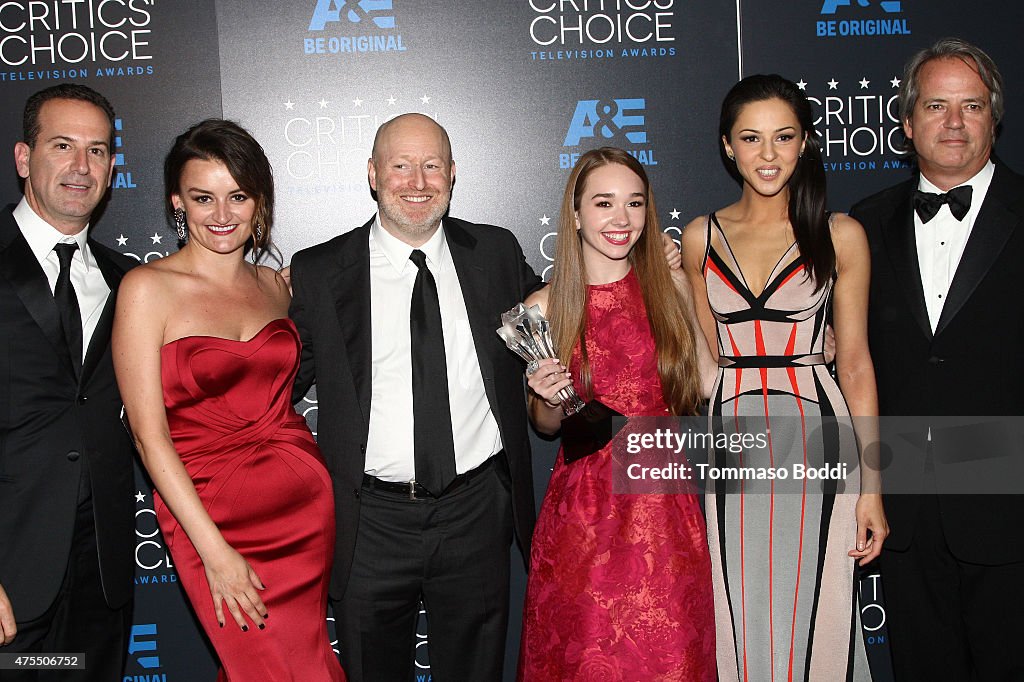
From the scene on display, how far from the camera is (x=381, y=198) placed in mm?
3021

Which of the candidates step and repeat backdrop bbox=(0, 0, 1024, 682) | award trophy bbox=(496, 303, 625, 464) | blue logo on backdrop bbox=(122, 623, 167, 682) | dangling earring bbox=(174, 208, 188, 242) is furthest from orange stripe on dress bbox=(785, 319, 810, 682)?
blue logo on backdrop bbox=(122, 623, 167, 682)

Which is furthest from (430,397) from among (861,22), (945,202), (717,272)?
(861,22)

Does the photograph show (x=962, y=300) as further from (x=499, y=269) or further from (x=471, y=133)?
(x=471, y=133)

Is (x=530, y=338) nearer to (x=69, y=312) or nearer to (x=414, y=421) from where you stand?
(x=414, y=421)

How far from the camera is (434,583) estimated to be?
2955mm

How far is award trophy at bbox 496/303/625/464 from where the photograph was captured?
2.77 m

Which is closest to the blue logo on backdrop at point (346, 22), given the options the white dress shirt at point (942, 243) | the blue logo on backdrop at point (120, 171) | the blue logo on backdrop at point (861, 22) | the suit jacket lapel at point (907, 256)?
the blue logo on backdrop at point (120, 171)

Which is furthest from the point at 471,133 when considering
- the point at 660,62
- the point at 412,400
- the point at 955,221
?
the point at 955,221

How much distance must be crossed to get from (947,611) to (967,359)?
92 cm

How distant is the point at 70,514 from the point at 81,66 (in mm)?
2158

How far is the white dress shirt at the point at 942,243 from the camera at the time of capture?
9.60 feet

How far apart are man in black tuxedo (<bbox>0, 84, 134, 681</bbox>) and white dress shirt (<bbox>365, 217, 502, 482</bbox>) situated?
0.92 meters

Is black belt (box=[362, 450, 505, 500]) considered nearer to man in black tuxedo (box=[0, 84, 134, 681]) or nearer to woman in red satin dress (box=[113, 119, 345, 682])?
woman in red satin dress (box=[113, 119, 345, 682])

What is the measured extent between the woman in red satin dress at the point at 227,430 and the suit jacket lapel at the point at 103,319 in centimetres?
22
